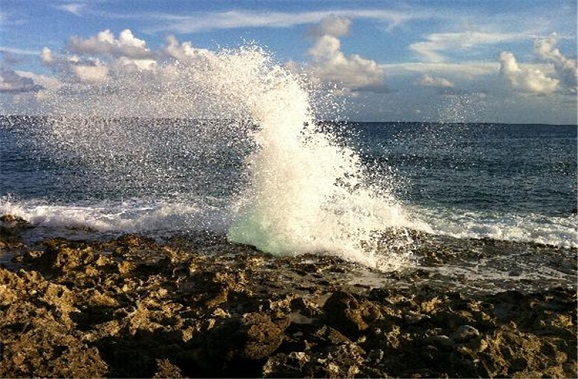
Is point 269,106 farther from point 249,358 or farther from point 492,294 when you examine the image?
point 249,358

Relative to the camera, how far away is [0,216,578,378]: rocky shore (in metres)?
5.73

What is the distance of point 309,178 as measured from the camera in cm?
1315

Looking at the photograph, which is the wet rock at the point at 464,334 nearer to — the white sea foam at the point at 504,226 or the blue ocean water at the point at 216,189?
the blue ocean water at the point at 216,189

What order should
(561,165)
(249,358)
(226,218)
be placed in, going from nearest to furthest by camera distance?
(249,358), (226,218), (561,165)

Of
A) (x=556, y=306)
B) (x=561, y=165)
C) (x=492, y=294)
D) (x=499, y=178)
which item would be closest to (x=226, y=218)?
(x=492, y=294)

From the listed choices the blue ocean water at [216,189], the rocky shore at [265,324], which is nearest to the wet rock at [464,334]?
the rocky shore at [265,324]

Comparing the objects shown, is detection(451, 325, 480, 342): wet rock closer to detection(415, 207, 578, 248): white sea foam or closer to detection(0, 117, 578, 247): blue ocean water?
detection(0, 117, 578, 247): blue ocean water

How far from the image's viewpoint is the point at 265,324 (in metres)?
6.27

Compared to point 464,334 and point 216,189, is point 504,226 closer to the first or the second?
point 464,334

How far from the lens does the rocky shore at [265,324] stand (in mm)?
5734

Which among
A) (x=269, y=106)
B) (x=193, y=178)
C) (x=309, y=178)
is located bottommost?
(x=193, y=178)

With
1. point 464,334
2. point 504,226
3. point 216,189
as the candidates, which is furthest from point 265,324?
point 216,189

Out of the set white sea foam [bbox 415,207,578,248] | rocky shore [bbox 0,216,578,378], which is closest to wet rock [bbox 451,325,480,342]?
rocky shore [bbox 0,216,578,378]

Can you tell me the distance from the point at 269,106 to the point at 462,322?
824 cm
